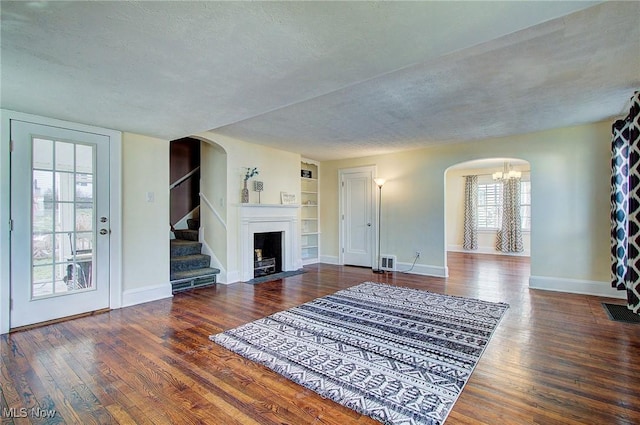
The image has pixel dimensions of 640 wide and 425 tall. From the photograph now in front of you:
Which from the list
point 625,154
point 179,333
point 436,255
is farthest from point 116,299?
point 625,154

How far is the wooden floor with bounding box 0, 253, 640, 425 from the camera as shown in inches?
66.6

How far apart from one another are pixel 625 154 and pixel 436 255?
2.87 metres

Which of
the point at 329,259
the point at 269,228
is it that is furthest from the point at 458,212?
the point at 269,228

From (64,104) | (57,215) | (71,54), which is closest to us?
(71,54)

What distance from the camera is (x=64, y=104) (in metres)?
2.74

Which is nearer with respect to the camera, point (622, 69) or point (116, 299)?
point (622, 69)

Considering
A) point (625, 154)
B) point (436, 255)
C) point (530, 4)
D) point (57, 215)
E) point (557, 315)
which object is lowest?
point (557, 315)

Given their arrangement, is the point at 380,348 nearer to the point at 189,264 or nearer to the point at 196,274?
the point at 196,274

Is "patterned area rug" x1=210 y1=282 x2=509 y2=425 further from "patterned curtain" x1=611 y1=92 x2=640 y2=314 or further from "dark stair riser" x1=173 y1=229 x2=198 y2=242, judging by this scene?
"dark stair riser" x1=173 y1=229 x2=198 y2=242

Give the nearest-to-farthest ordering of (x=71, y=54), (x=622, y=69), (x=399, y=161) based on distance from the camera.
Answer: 1. (x=71, y=54)
2. (x=622, y=69)
3. (x=399, y=161)

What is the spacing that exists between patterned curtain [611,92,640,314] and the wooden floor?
1.77ft

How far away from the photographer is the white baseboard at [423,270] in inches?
214

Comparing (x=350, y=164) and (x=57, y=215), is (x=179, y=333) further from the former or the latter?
(x=350, y=164)

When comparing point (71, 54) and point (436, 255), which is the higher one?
point (71, 54)
